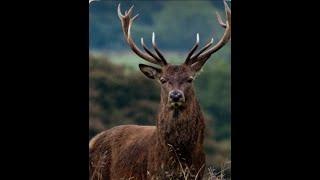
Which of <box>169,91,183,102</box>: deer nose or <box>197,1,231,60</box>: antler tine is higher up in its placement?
<box>197,1,231,60</box>: antler tine

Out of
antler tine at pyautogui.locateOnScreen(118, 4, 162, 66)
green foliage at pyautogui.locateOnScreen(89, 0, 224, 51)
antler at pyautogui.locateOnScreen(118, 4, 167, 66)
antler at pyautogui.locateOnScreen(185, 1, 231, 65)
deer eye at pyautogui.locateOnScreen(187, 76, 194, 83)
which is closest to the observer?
deer eye at pyautogui.locateOnScreen(187, 76, 194, 83)

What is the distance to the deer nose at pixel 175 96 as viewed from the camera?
7672mm

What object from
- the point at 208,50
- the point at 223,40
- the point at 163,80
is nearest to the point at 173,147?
the point at 163,80

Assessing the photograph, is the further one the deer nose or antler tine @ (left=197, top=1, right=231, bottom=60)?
antler tine @ (left=197, top=1, right=231, bottom=60)

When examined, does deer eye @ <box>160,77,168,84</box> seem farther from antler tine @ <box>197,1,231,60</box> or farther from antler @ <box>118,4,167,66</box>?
antler tine @ <box>197,1,231,60</box>

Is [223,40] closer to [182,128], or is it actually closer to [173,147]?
[182,128]

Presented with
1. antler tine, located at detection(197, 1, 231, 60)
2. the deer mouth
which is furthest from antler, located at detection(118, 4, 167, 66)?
the deer mouth

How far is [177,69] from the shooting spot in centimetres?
791

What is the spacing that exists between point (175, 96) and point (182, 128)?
306mm

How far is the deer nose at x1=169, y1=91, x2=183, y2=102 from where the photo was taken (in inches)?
302
